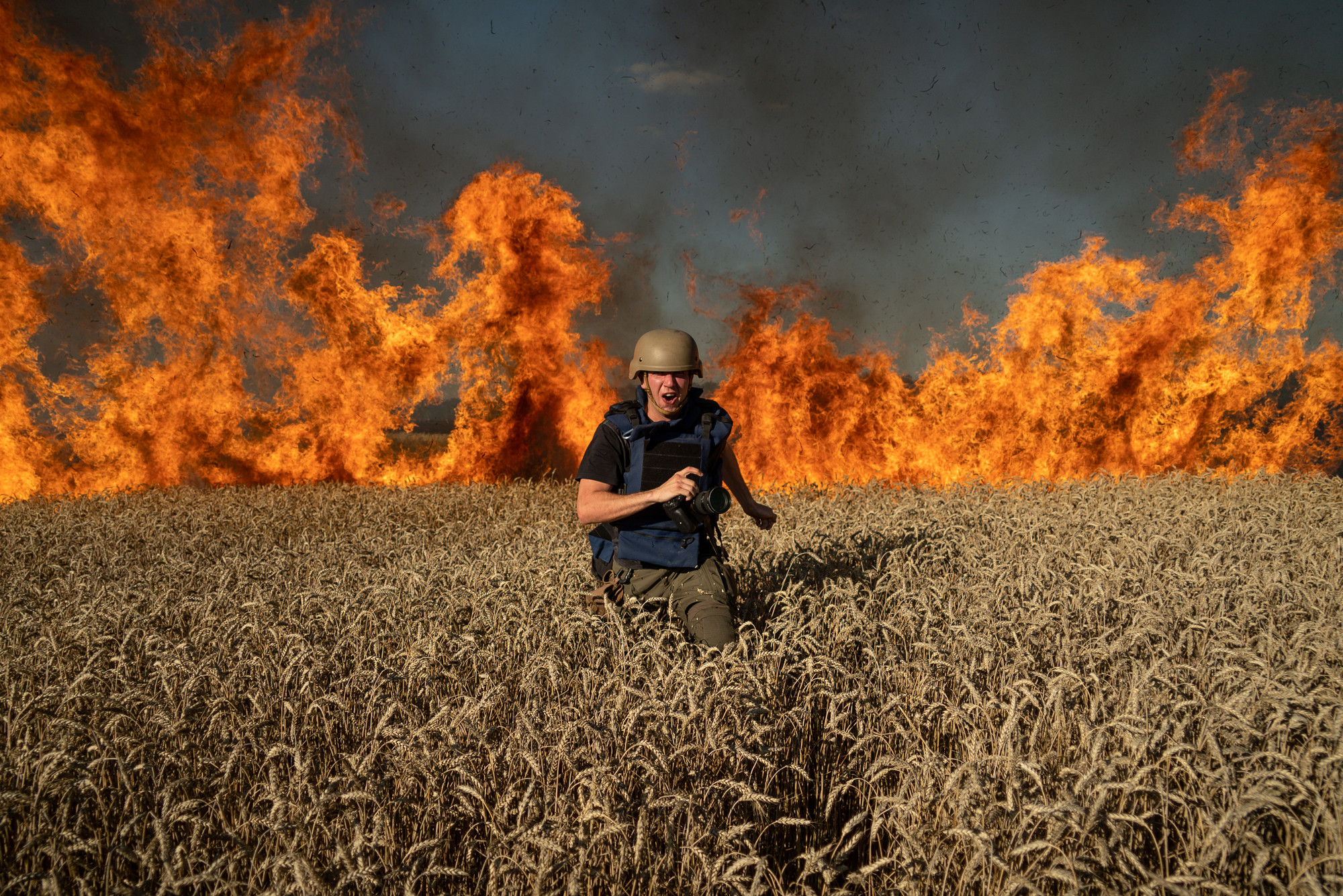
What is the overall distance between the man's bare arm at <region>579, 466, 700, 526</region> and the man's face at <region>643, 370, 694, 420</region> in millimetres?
484

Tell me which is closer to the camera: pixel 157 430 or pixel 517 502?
pixel 517 502

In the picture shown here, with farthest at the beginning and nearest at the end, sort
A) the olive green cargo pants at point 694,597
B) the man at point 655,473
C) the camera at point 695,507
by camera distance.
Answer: the man at point 655,473, the camera at point 695,507, the olive green cargo pants at point 694,597

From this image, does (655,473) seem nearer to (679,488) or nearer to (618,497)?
(618,497)

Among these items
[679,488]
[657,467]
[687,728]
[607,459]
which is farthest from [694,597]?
[687,728]

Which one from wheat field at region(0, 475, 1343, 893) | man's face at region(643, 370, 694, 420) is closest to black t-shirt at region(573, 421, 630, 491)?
man's face at region(643, 370, 694, 420)

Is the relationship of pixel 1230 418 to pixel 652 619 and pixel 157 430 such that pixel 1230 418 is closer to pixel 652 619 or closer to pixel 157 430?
pixel 652 619

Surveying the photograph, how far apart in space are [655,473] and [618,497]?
300 mm

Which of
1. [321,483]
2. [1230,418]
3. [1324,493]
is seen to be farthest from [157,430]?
[1230,418]

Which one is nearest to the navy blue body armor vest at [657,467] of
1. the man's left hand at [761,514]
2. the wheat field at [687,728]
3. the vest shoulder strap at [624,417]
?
the vest shoulder strap at [624,417]

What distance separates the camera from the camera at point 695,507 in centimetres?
405

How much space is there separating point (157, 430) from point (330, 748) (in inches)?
597

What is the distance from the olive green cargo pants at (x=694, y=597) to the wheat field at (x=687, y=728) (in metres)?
0.21

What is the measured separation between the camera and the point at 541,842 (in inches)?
66.6

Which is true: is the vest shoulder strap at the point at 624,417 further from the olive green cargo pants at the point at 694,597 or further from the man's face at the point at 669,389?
the olive green cargo pants at the point at 694,597
